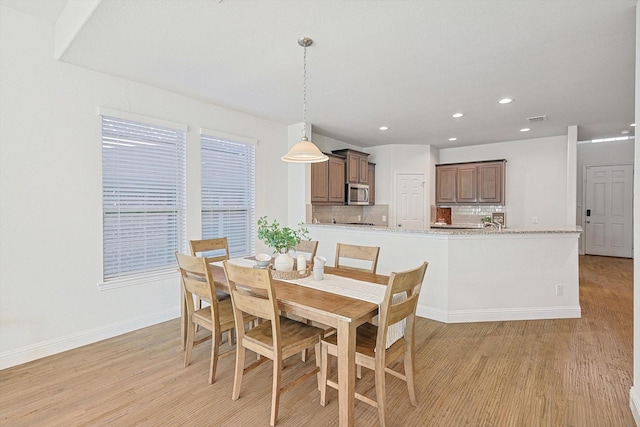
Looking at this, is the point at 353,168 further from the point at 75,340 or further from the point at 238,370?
the point at 75,340

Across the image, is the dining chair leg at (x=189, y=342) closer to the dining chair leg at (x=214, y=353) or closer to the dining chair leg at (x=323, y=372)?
the dining chair leg at (x=214, y=353)

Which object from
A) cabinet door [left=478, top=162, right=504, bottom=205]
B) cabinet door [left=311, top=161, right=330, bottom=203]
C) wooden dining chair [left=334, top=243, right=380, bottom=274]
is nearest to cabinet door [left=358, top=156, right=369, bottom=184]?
cabinet door [left=311, top=161, right=330, bottom=203]

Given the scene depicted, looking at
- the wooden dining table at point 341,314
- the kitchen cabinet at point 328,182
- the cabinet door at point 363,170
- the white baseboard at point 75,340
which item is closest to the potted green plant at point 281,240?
the wooden dining table at point 341,314

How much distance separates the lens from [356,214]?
7070 mm

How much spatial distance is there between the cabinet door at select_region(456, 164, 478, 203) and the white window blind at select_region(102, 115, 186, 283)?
5.50 m

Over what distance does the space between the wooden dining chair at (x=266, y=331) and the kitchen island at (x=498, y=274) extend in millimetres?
2012

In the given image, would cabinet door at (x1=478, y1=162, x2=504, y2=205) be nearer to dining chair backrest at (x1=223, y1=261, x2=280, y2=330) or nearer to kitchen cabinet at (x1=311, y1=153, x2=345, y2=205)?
kitchen cabinet at (x1=311, y1=153, x2=345, y2=205)

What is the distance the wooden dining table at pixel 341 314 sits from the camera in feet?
5.76

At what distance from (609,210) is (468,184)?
3760 mm

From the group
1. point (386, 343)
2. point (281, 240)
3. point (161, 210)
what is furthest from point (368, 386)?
point (161, 210)

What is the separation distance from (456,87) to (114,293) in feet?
13.9

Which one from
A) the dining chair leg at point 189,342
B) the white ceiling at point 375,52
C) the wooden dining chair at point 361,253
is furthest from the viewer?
the wooden dining chair at point 361,253

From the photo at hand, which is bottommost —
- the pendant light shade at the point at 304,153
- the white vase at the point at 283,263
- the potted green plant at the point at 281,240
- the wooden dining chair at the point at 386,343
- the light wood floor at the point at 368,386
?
the light wood floor at the point at 368,386

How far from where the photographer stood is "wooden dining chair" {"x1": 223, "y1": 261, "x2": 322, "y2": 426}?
6.28 feet
